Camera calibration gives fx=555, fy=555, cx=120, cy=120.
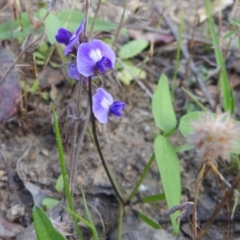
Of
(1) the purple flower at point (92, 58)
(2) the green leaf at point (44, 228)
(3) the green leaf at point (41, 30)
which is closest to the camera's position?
(2) the green leaf at point (44, 228)

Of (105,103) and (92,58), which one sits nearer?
(92,58)

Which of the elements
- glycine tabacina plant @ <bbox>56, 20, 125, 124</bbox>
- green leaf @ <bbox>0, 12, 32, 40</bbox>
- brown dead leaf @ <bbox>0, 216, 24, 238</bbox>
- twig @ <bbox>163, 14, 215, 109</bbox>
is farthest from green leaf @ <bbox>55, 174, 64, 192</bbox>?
twig @ <bbox>163, 14, 215, 109</bbox>

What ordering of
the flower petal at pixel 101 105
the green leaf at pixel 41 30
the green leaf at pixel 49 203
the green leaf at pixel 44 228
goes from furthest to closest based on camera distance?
the green leaf at pixel 41 30 < the green leaf at pixel 49 203 < the flower petal at pixel 101 105 < the green leaf at pixel 44 228

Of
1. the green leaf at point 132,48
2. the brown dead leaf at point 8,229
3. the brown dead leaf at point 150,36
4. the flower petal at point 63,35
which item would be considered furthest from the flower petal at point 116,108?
the brown dead leaf at point 150,36

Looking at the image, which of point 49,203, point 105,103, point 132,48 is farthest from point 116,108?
point 132,48

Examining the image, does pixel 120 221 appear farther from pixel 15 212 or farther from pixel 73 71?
pixel 73 71

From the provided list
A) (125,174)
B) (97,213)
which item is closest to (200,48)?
(125,174)

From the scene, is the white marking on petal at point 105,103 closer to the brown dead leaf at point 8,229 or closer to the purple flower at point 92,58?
the purple flower at point 92,58

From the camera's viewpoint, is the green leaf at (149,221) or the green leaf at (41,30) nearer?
the green leaf at (149,221)

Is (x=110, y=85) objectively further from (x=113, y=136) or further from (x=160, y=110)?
(x=160, y=110)
